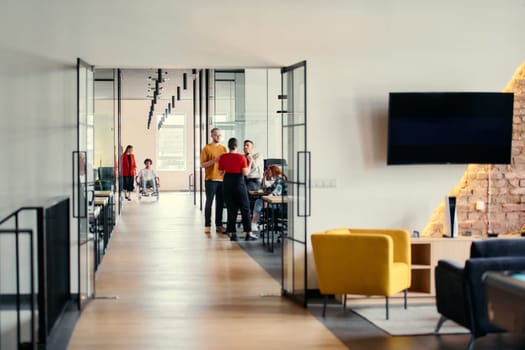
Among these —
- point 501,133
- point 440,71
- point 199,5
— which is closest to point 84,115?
point 199,5

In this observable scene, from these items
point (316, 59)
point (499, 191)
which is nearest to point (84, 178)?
point (316, 59)

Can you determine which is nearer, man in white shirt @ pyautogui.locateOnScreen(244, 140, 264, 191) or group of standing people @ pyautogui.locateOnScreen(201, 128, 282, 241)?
group of standing people @ pyautogui.locateOnScreen(201, 128, 282, 241)

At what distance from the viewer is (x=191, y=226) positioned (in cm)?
1481

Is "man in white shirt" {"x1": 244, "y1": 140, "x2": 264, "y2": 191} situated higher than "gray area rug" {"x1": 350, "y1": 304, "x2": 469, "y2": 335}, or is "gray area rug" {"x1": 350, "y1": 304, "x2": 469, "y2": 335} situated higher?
"man in white shirt" {"x1": 244, "y1": 140, "x2": 264, "y2": 191}

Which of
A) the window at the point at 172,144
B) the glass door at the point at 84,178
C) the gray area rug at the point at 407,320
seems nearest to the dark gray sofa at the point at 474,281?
the gray area rug at the point at 407,320

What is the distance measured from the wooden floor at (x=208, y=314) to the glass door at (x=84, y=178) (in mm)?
241

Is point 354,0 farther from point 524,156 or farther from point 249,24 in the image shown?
point 524,156

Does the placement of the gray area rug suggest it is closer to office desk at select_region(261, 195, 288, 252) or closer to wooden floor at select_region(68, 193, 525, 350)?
wooden floor at select_region(68, 193, 525, 350)

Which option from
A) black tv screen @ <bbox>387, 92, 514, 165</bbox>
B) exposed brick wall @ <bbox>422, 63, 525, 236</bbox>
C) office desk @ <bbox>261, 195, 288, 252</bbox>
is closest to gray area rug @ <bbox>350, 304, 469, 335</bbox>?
exposed brick wall @ <bbox>422, 63, 525, 236</bbox>

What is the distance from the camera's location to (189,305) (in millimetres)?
7402

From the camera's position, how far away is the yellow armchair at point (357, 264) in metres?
6.74

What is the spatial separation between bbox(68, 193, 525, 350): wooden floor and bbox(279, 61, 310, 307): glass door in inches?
9.0

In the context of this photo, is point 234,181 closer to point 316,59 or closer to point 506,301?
point 316,59

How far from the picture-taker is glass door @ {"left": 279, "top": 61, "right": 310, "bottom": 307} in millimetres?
7504
